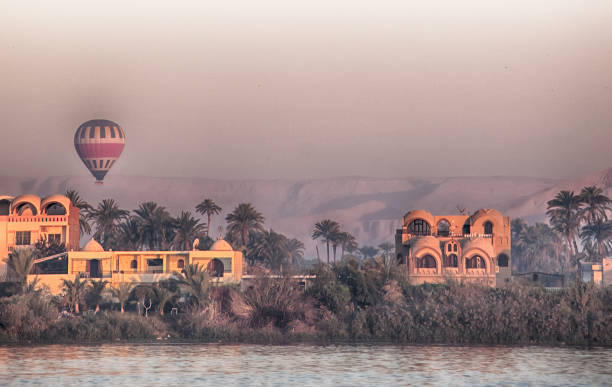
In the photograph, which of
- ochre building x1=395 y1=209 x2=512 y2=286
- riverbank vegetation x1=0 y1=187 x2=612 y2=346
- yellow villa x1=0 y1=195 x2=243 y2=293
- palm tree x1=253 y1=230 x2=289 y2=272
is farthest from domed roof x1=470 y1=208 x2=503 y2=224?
palm tree x1=253 y1=230 x2=289 y2=272

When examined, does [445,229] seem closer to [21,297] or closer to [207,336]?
[207,336]

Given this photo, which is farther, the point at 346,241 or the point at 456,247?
the point at 346,241

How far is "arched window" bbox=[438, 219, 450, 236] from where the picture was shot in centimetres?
10607

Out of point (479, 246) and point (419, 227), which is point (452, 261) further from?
point (419, 227)

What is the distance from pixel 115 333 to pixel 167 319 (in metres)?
6.07

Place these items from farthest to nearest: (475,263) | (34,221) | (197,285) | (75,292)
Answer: (34,221)
(475,263)
(75,292)
(197,285)

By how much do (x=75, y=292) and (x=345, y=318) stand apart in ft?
72.1

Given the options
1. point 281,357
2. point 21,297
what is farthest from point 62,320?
point 281,357

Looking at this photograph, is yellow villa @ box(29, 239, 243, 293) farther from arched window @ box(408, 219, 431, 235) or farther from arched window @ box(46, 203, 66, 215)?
arched window @ box(408, 219, 431, 235)

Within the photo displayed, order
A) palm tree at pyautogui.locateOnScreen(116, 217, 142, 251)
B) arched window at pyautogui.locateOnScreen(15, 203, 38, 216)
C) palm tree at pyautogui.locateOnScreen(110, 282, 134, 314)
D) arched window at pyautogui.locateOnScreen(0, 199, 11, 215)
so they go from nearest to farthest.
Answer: palm tree at pyautogui.locateOnScreen(110, 282, 134, 314), arched window at pyautogui.locateOnScreen(15, 203, 38, 216), arched window at pyautogui.locateOnScreen(0, 199, 11, 215), palm tree at pyautogui.locateOnScreen(116, 217, 142, 251)

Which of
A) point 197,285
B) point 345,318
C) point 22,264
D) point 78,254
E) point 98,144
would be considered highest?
point 98,144

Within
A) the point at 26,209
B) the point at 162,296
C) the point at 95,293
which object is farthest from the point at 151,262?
the point at 162,296

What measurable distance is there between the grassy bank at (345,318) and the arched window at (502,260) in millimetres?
20314

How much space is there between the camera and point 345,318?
81750 mm
